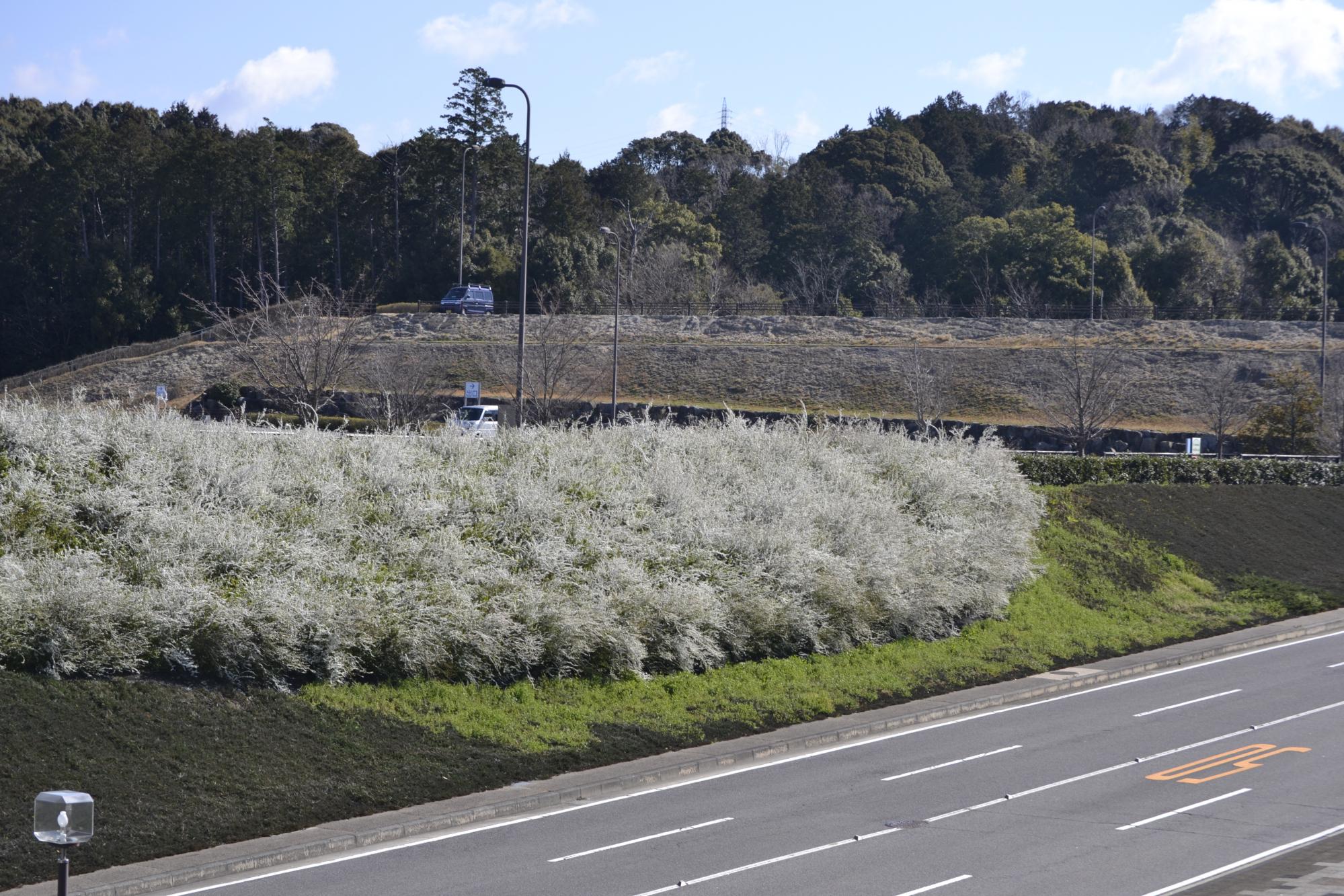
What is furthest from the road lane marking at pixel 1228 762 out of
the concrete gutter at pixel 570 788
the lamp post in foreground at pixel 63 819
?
the lamp post in foreground at pixel 63 819

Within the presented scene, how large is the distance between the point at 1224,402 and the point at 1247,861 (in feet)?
Answer: 164

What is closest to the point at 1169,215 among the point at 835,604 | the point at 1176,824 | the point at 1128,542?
the point at 1128,542

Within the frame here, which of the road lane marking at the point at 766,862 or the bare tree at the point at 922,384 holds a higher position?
the bare tree at the point at 922,384

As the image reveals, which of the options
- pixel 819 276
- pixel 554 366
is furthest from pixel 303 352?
pixel 819 276

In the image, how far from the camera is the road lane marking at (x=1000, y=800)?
1105 centimetres

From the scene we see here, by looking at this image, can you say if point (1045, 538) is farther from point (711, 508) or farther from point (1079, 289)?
point (1079, 289)

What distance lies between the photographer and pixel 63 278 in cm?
7806

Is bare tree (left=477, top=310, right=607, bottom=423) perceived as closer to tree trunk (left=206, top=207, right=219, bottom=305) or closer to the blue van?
the blue van

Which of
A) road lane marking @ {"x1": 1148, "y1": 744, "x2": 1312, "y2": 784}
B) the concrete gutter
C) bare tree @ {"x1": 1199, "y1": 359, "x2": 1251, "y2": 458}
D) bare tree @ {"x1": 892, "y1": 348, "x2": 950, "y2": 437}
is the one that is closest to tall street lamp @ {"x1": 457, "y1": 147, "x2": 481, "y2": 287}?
bare tree @ {"x1": 892, "y1": 348, "x2": 950, "y2": 437}

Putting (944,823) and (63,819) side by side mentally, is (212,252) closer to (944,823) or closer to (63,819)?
(944,823)

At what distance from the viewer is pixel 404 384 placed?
4803cm

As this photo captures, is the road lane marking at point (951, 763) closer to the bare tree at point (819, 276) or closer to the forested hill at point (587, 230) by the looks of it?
the forested hill at point (587, 230)

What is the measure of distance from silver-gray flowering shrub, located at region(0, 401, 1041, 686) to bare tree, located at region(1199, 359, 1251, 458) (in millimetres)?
35139

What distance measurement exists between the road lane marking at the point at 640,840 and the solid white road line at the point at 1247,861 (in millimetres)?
4218
